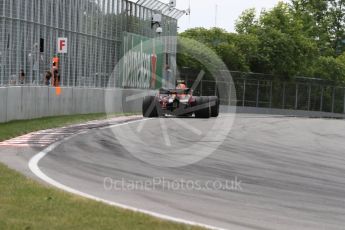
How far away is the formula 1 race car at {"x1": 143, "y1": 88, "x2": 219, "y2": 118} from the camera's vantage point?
2734cm

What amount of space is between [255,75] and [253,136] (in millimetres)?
32496

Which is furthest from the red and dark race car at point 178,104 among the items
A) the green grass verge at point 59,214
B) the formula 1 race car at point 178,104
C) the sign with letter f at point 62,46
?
the green grass verge at point 59,214

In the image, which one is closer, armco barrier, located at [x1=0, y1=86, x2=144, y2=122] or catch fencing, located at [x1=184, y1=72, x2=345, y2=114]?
armco barrier, located at [x1=0, y1=86, x2=144, y2=122]

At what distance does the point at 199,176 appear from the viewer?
1111cm

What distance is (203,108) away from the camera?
2780 cm

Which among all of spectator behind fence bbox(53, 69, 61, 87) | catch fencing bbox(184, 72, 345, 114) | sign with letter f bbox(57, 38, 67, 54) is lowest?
catch fencing bbox(184, 72, 345, 114)

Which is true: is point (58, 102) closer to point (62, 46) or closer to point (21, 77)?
point (62, 46)

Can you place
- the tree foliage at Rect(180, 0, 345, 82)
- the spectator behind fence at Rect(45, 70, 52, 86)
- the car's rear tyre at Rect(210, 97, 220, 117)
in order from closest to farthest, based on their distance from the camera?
1. the spectator behind fence at Rect(45, 70, 52, 86)
2. the car's rear tyre at Rect(210, 97, 220, 117)
3. the tree foliage at Rect(180, 0, 345, 82)

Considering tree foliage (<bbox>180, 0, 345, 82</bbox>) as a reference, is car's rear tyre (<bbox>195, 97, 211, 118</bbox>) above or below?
below

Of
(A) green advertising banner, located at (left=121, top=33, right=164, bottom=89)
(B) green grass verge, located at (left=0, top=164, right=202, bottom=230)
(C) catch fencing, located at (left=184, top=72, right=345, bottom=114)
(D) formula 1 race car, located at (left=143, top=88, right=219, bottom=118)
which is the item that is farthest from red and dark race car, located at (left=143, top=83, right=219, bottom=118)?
(C) catch fencing, located at (left=184, top=72, right=345, bottom=114)

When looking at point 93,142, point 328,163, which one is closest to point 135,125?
point 93,142

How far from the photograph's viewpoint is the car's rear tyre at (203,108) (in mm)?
27750

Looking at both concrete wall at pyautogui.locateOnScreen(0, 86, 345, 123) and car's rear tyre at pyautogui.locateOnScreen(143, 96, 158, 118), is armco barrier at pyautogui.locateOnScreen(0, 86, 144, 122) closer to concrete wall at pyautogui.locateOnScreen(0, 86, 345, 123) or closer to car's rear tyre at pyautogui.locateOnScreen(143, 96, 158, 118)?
concrete wall at pyautogui.locateOnScreen(0, 86, 345, 123)

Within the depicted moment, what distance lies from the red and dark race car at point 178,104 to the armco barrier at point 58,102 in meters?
3.05
